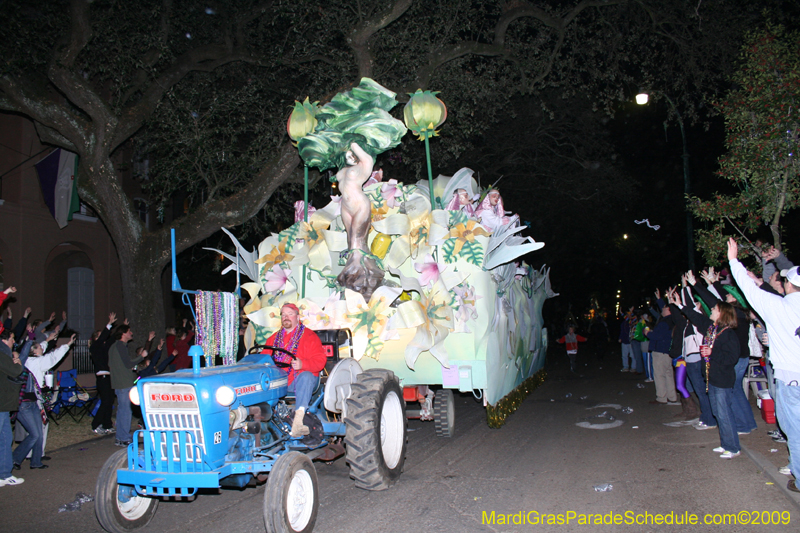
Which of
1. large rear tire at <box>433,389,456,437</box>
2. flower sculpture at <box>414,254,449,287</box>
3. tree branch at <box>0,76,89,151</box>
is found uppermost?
tree branch at <box>0,76,89,151</box>

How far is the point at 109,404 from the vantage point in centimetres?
962

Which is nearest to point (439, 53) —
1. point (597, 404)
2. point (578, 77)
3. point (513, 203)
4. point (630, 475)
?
point (578, 77)

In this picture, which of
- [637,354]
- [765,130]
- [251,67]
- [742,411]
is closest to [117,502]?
[742,411]

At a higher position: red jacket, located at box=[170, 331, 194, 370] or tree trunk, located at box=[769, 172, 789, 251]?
tree trunk, located at box=[769, 172, 789, 251]

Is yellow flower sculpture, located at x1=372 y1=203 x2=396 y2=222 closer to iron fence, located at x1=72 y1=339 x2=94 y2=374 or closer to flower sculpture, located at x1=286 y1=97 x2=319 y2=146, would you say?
flower sculpture, located at x1=286 y1=97 x2=319 y2=146

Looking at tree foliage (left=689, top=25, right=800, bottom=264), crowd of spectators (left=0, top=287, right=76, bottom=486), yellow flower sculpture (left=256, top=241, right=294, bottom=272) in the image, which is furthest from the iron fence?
tree foliage (left=689, top=25, right=800, bottom=264)

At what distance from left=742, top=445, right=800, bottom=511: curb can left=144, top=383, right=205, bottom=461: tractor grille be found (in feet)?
17.1

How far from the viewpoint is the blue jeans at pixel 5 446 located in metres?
6.54

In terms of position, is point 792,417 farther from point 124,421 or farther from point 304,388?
point 124,421

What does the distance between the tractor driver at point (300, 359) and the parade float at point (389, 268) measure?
1.01 meters

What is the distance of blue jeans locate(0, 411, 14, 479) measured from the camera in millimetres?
6543

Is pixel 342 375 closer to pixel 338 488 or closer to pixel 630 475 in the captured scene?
pixel 338 488

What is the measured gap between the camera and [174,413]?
466 cm

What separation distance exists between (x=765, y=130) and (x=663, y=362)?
447 cm
